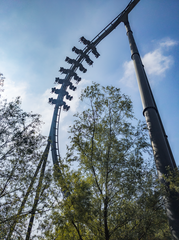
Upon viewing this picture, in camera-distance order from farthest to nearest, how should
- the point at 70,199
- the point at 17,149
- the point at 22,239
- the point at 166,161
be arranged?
the point at 17,149 → the point at 22,239 → the point at 166,161 → the point at 70,199

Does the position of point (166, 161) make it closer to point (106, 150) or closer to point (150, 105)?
point (106, 150)

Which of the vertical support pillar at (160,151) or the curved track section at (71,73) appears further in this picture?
the curved track section at (71,73)

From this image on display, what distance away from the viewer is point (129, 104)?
6277 mm

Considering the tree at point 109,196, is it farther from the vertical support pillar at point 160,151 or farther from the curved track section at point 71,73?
the curved track section at point 71,73

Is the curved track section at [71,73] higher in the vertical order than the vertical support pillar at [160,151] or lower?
higher

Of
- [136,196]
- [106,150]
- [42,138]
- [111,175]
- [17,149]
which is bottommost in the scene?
[136,196]

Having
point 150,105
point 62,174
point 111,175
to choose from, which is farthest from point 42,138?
point 150,105

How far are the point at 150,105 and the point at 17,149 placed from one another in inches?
241

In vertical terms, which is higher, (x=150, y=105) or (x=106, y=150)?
(x=150, y=105)

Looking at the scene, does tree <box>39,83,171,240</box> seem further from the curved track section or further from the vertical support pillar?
the curved track section

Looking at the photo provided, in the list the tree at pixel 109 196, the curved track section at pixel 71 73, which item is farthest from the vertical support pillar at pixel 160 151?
the curved track section at pixel 71 73

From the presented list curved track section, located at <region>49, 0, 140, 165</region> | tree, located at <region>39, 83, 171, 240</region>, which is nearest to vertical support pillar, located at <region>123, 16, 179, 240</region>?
tree, located at <region>39, 83, 171, 240</region>

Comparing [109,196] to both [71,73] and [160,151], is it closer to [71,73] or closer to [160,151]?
[160,151]

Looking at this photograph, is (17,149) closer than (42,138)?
Yes
